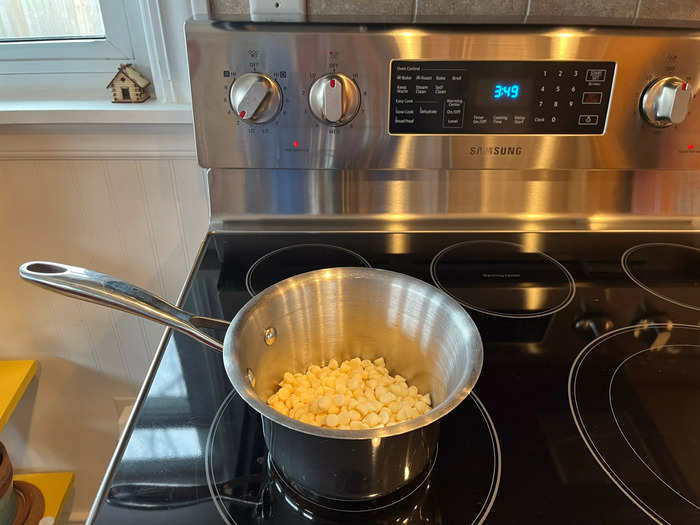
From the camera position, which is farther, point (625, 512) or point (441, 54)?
point (441, 54)

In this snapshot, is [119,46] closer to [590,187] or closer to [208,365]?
[208,365]

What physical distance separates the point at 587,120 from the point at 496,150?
0.43 ft

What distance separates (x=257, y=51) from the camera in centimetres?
70

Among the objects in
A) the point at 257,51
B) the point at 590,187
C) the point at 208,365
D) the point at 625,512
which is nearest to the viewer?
the point at 625,512

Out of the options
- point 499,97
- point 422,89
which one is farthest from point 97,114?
point 499,97

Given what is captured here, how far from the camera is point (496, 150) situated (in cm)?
77

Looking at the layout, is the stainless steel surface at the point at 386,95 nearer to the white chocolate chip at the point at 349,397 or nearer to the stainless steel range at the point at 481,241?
the stainless steel range at the point at 481,241

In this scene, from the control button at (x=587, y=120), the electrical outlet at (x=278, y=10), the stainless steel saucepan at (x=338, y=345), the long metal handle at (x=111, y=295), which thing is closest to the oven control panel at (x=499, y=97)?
the control button at (x=587, y=120)

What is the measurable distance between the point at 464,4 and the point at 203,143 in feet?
1.37

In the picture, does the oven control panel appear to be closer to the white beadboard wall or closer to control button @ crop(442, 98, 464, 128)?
control button @ crop(442, 98, 464, 128)

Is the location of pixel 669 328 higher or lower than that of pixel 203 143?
lower

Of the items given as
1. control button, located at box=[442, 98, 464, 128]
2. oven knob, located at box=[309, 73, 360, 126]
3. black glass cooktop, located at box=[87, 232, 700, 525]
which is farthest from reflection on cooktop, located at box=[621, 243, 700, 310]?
oven knob, located at box=[309, 73, 360, 126]

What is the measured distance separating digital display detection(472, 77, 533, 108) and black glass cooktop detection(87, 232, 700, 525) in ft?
0.74

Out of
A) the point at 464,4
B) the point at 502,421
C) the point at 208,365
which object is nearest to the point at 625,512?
the point at 502,421
